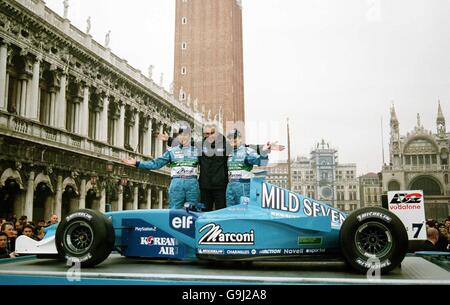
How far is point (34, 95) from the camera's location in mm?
17922

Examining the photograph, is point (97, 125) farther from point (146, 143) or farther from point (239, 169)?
point (239, 169)

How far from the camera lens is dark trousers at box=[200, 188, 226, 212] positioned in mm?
5014

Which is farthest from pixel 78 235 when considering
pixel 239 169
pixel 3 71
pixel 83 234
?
pixel 3 71

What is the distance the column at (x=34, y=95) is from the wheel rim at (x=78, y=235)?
15.2 metres

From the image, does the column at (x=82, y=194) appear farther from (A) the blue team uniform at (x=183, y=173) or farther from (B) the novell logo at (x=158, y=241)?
(B) the novell logo at (x=158, y=241)

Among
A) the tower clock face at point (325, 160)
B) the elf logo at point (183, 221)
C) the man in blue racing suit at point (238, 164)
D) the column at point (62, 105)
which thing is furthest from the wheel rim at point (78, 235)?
the tower clock face at point (325, 160)

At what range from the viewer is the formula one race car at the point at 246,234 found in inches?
131

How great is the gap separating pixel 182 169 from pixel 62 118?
54.2 feet

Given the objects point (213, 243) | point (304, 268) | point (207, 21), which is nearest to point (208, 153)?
point (213, 243)

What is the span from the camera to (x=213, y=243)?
146 inches

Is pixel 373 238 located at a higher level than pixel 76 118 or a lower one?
lower

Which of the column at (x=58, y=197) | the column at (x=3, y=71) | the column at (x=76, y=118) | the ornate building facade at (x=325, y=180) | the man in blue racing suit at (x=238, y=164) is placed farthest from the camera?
the ornate building facade at (x=325, y=180)

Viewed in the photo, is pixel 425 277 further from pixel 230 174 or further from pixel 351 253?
pixel 230 174

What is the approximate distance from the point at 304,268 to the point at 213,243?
81cm
